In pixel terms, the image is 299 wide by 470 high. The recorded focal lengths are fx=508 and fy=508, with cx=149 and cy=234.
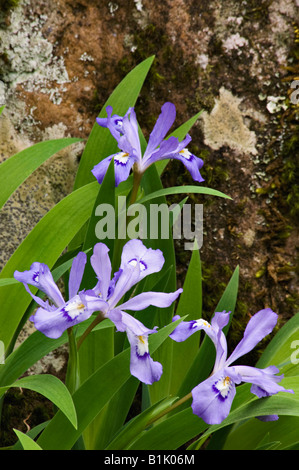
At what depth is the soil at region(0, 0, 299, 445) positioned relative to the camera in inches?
56.2

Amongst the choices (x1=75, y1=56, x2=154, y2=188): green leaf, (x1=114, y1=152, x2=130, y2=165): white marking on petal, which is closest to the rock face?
(x1=75, y1=56, x2=154, y2=188): green leaf

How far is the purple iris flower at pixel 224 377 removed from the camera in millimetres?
758

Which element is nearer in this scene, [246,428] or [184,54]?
[246,428]

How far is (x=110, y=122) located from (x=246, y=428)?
79 centimetres

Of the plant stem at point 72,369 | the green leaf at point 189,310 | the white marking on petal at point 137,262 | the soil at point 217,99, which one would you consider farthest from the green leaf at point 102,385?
the soil at point 217,99

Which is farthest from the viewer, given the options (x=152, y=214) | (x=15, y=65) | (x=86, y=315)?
(x=15, y=65)

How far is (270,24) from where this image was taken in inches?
57.0

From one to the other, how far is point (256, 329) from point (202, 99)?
32.5 inches

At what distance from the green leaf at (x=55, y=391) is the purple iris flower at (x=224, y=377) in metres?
0.19

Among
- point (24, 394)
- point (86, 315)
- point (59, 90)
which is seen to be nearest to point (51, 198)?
point (59, 90)

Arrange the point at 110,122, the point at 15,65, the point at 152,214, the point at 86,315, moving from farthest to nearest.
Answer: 1. the point at 15,65
2. the point at 152,214
3. the point at 110,122
4. the point at 86,315

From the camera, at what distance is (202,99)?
1.47 m

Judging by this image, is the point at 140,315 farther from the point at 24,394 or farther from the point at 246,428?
the point at 24,394

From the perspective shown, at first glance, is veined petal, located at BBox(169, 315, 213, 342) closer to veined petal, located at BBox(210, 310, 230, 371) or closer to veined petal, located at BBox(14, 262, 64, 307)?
veined petal, located at BBox(210, 310, 230, 371)
